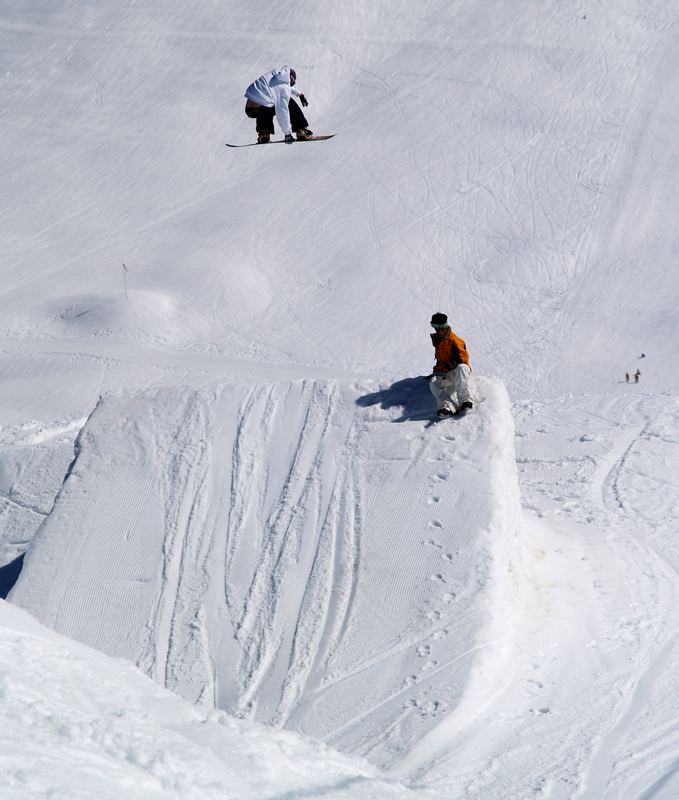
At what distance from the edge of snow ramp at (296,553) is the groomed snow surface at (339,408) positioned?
0.03 m

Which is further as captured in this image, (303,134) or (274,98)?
Result: (303,134)

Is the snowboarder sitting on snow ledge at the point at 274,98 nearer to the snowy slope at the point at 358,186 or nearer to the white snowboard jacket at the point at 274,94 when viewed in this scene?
the white snowboard jacket at the point at 274,94

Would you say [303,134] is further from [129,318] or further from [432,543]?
[129,318]

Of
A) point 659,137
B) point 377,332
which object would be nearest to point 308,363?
point 377,332

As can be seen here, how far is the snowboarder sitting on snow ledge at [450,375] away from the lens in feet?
31.6

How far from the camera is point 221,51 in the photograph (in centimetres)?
2880

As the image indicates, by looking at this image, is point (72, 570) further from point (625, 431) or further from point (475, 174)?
point (475, 174)

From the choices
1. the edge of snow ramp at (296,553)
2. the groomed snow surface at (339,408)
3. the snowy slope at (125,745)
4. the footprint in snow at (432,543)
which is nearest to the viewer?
the snowy slope at (125,745)

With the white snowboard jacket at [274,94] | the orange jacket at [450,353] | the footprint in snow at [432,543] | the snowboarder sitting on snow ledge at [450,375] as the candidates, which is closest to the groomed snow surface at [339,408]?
the footprint in snow at [432,543]

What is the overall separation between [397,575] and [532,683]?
1321 mm

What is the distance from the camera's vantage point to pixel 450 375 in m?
9.79

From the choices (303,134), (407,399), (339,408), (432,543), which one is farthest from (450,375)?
(303,134)

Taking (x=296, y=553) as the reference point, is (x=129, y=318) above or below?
above

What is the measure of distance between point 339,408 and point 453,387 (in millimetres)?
1104
